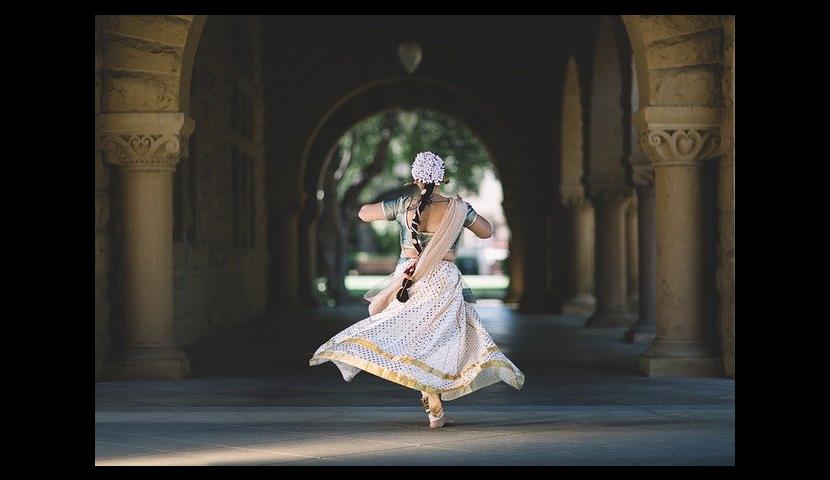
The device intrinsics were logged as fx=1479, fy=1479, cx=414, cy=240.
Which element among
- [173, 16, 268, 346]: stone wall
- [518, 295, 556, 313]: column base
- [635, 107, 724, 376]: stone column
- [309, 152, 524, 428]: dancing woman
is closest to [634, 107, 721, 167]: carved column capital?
[635, 107, 724, 376]: stone column

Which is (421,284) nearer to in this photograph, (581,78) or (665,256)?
(665,256)

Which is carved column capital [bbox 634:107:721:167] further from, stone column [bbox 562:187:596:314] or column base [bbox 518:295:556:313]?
column base [bbox 518:295:556:313]

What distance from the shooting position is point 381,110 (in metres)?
27.6

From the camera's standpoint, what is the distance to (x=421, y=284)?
29.1 feet

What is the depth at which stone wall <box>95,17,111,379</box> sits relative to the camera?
12.1 metres

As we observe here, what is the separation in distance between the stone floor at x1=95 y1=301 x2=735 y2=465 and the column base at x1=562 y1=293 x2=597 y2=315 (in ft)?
32.1

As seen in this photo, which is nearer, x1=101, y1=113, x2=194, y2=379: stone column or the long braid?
the long braid

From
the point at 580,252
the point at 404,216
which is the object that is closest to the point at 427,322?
the point at 404,216

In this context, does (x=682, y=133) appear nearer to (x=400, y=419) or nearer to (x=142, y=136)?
(x=400, y=419)

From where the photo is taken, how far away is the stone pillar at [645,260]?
16797 mm

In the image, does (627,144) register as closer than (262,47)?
Yes

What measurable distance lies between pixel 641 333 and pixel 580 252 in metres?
7.26
